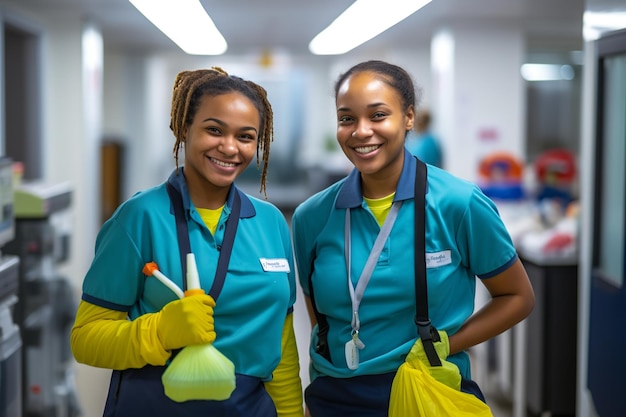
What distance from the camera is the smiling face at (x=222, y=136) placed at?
73.2 inches

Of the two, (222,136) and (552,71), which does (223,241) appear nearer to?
(222,136)

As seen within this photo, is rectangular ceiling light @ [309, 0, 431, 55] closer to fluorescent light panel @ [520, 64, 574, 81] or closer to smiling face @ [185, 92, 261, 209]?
smiling face @ [185, 92, 261, 209]

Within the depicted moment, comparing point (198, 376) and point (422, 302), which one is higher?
point (422, 302)

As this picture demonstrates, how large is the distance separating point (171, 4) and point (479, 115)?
506cm

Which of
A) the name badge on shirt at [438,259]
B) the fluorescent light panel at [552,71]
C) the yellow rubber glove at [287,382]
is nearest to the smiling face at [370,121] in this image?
the name badge on shirt at [438,259]

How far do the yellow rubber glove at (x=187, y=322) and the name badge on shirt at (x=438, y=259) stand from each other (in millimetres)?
566

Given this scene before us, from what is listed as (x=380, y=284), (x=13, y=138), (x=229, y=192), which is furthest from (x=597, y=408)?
(x=13, y=138)

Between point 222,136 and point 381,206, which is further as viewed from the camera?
point 381,206

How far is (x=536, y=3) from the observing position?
684 centimetres

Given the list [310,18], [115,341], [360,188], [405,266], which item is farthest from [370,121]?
[310,18]

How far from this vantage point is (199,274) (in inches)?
72.6

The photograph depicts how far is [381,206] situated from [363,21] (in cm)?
325

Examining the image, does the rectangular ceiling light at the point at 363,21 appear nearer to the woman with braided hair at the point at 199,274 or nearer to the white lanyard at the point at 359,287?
the white lanyard at the point at 359,287

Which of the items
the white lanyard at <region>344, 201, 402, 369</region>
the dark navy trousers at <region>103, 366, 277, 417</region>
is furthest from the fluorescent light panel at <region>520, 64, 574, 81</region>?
the dark navy trousers at <region>103, 366, 277, 417</region>
